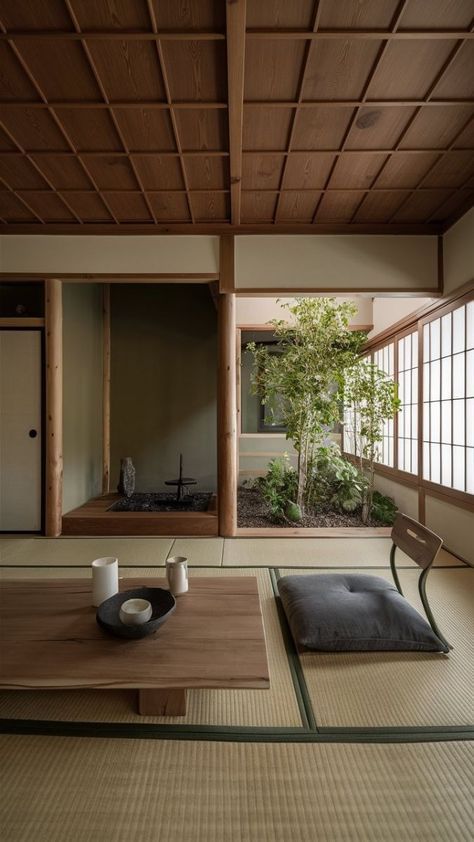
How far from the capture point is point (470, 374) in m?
3.19

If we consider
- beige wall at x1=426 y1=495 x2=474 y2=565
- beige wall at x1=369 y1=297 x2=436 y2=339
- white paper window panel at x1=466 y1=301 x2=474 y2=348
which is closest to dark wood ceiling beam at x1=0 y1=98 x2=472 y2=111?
white paper window panel at x1=466 y1=301 x2=474 y2=348

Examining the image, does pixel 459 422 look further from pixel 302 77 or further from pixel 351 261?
pixel 302 77

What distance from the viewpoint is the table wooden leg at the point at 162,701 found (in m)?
1.45

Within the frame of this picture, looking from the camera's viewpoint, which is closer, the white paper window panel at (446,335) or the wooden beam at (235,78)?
the wooden beam at (235,78)

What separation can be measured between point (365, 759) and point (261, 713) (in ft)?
1.27

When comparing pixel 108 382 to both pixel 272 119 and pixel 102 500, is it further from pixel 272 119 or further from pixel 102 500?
pixel 272 119

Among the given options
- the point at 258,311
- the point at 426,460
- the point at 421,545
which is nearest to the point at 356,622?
the point at 421,545

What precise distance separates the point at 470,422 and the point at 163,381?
3.74 m

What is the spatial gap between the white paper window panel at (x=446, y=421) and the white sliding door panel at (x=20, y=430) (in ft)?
12.4

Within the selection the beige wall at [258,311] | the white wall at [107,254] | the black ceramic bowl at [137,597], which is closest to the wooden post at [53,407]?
Answer: the white wall at [107,254]

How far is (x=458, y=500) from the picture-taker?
3209 millimetres

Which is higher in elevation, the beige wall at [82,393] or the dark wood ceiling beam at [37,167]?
the dark wood ceiling beam at [37,167]

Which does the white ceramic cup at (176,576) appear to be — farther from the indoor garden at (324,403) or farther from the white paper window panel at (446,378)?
the white paper window panel at (446,378)

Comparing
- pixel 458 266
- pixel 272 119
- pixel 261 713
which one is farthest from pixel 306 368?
pixel 261 713
